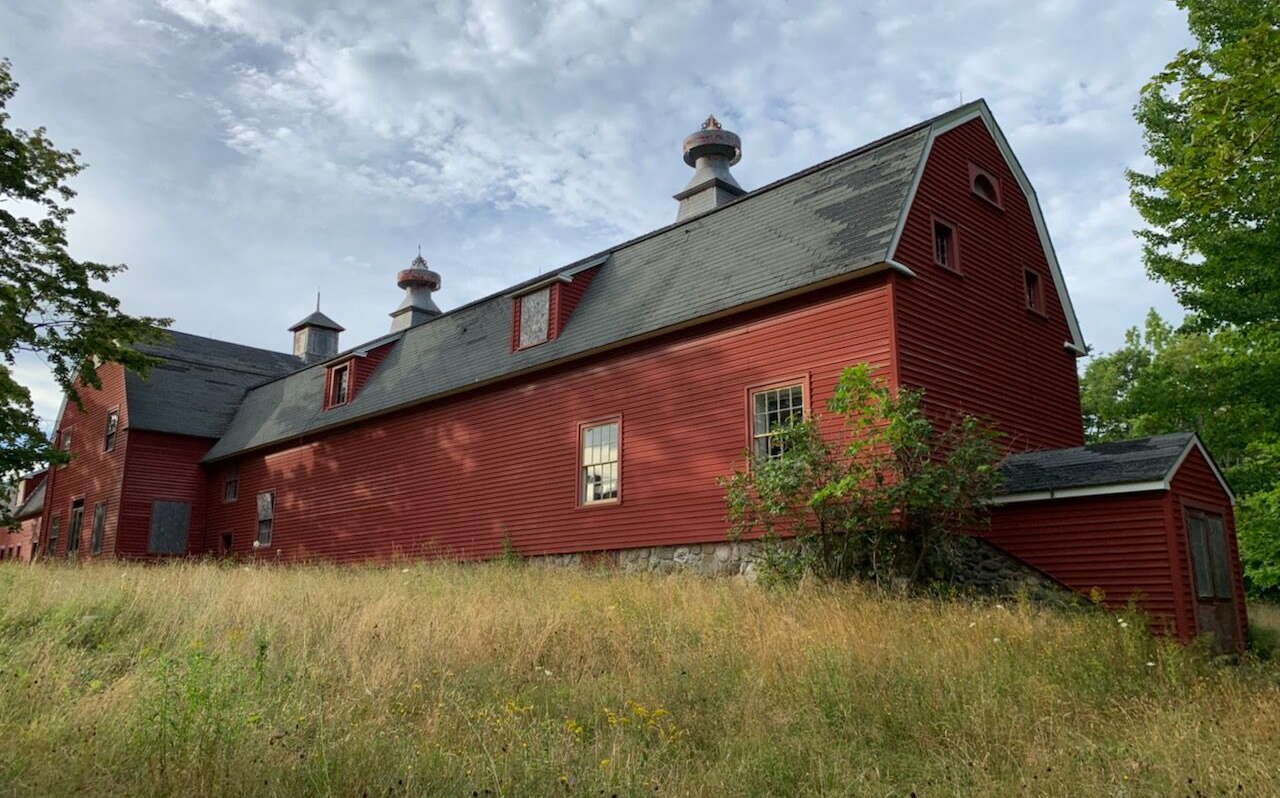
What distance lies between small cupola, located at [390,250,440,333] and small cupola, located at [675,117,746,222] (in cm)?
1708

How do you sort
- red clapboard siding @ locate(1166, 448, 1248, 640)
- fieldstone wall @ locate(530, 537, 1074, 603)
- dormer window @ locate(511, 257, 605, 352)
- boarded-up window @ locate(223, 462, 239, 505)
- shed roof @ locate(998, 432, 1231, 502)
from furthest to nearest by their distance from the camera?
boarded-up window @ locate(223, 462, 239, 505), dormer window @ locate(511, 257, 605, 352), fieldstone wall @ locate(530, 537, 1074, 603), shed roof @ locate(998, 432, 1231, 502), red clapboard siding @ locate(1166, 448, 1248, 640)

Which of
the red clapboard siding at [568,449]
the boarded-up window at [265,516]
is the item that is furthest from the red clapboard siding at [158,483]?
the red clapboard siding at [568,449]

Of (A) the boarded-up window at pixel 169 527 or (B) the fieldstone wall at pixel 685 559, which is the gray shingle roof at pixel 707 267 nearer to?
(B) the fieldstone wall at pixel 685 559

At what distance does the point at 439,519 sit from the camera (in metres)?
20.3

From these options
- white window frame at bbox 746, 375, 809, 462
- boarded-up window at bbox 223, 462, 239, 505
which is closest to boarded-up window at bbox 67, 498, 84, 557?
boarded-up window at bbox 223, 462, 239, 505

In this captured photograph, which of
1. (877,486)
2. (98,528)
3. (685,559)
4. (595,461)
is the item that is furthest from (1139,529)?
(98,528)

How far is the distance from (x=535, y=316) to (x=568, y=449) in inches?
127

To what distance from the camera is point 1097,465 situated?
1258 cm

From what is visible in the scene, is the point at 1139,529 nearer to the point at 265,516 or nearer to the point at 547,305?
the point at 547,305

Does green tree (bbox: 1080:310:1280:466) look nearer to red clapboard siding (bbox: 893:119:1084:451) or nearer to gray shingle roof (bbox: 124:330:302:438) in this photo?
red clapboard siding (bbox: 893:119:1084:451)

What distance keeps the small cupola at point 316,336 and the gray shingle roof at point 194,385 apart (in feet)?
19.8

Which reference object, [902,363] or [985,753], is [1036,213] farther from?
[985,753]

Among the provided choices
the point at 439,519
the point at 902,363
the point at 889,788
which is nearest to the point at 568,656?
the point at 889,788

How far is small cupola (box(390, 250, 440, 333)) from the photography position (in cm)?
4234
